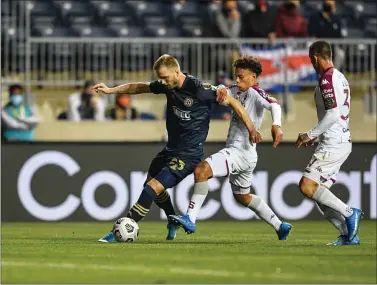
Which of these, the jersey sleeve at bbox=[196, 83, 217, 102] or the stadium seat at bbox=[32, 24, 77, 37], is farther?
the stadium seat at bbox=[32, 24, 77, 37]

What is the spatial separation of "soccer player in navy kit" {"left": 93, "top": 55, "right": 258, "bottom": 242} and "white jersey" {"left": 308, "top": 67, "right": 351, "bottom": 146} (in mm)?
740

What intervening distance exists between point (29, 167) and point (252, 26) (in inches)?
216

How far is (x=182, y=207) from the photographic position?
60.8ft

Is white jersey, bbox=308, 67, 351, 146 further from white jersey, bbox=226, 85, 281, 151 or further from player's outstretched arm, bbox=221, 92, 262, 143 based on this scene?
white jersey, bbox=226, 85, 281, 151

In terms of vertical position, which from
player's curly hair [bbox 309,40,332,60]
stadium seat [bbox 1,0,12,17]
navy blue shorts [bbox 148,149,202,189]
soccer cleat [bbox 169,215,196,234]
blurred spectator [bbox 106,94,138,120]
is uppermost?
player's curly hair [bbox 309,40,332,60]

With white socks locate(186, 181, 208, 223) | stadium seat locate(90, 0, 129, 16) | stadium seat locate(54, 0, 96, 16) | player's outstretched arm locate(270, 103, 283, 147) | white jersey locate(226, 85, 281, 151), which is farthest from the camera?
stadium seat locate(90, 0, 129, 16)

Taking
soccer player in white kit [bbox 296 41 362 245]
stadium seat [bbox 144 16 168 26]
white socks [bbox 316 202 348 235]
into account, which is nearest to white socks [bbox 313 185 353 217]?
soccer player in white kit [bbox 296 41 362 245]

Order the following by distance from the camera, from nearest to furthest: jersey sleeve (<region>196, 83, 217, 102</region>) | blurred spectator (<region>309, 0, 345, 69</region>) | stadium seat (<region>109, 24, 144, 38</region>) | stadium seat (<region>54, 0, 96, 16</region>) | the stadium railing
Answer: jersey sleeve (<region>196, 83, 217, 102</region>), the stadium railing, blurred spectator (<region>309, 0, 345, 69</region>), stadium seat (<region>109, 24, 144, 38</region>), stadium seat (<region>54, 0, 96, 16</region>)

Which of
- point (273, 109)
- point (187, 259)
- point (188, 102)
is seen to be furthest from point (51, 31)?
point (187, 259)

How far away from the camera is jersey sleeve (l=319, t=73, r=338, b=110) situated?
12.3 metres

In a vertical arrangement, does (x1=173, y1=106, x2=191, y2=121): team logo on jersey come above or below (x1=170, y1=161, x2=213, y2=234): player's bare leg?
above

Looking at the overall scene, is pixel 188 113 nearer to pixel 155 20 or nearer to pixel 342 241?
pixel 342 241

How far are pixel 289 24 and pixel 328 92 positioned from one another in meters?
9.80

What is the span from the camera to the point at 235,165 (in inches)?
512
